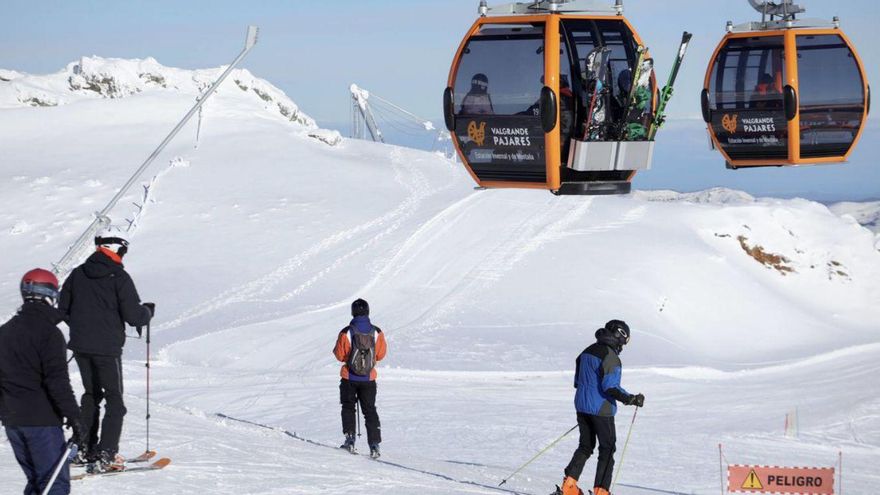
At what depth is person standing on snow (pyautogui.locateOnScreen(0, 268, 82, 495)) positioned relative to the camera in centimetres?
630

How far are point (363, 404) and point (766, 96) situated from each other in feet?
25.1

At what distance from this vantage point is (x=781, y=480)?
29.5 ft

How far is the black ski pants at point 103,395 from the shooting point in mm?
8422

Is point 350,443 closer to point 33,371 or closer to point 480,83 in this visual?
point 480,83

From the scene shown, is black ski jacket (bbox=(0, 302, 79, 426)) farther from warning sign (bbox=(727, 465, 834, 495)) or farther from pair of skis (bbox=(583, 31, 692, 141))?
pair of skis (bbox=(583, 31, 692, 141))

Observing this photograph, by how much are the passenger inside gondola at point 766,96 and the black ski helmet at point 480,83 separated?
4.88m

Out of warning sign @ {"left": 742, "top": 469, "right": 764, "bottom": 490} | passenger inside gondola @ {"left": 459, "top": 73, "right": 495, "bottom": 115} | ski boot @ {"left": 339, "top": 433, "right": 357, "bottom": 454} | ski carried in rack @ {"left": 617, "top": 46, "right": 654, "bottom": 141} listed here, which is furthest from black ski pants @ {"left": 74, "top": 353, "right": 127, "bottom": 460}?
ski carried in rack @ {"left": 617, "top": 46, "right": 654, "bottom": 141}

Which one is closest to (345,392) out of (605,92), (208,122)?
(605,92)

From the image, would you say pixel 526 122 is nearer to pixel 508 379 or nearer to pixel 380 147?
pixel 508 379

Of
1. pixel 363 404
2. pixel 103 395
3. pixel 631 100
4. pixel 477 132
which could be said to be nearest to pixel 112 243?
pixel 103 395

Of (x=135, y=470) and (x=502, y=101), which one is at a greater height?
(x=502, y=101)

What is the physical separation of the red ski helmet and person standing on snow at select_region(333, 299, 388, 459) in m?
4.72

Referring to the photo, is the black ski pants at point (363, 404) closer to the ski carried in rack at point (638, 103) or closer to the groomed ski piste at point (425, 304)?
the groomed ski piste at point (425, 304)

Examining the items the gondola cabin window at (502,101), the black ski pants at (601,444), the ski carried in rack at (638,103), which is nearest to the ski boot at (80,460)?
the black ski pants at (601,444)
